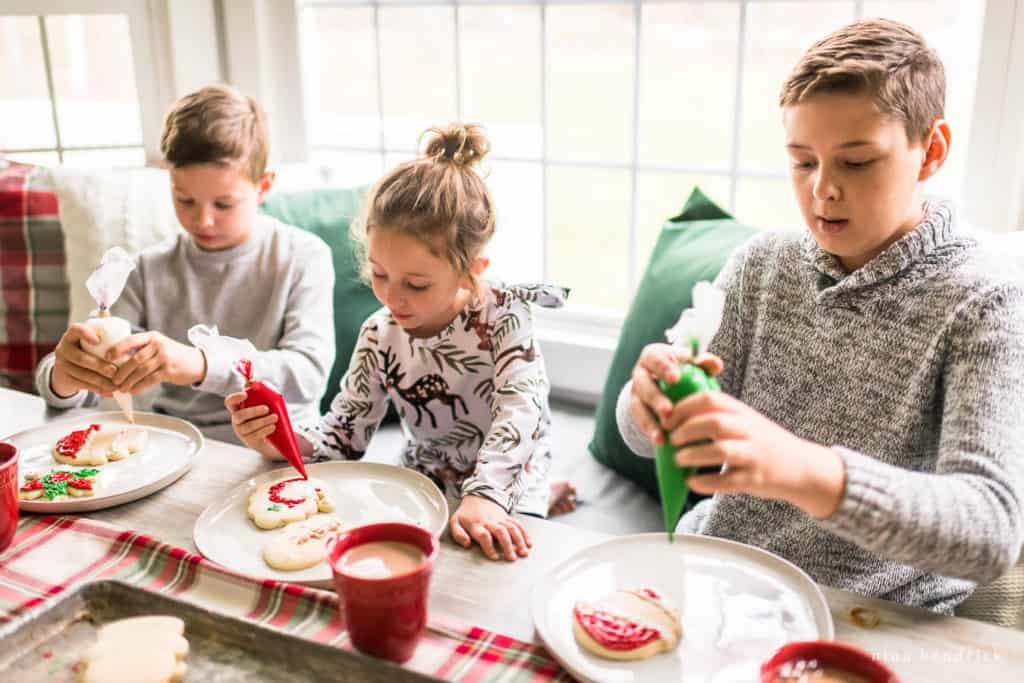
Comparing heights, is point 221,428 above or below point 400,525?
below

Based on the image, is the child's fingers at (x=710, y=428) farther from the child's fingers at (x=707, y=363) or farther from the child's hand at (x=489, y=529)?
the child's hand at (x=489, y=529)

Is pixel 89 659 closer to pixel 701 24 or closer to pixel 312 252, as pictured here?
pixel 312 252

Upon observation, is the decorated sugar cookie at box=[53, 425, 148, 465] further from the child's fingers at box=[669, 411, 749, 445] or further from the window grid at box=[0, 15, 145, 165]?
the window grid at box=[0, 15, 145, 165]

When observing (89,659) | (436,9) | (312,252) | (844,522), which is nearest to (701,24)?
(436,9)

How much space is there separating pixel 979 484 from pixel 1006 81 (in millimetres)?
1186

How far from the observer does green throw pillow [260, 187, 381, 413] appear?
7.62 feet

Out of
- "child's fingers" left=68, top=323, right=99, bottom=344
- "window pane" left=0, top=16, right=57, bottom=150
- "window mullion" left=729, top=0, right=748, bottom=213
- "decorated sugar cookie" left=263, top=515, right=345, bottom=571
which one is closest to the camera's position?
"decorated sugar cookie" left=263, top=515, right=345, bottom=571

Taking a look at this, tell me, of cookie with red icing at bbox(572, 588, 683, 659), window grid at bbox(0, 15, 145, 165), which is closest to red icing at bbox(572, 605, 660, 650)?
cookie with red icing at bbox(572, 588, 683, 659)

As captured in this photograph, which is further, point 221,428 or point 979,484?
point 221,428

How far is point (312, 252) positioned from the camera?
6.61 feet

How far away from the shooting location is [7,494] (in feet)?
3.68

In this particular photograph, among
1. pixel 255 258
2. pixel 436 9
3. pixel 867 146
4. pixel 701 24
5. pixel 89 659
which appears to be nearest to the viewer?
pixel 89 659

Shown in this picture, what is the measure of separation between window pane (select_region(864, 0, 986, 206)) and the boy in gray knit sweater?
0.76m

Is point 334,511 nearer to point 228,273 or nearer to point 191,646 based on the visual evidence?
point 191,646
